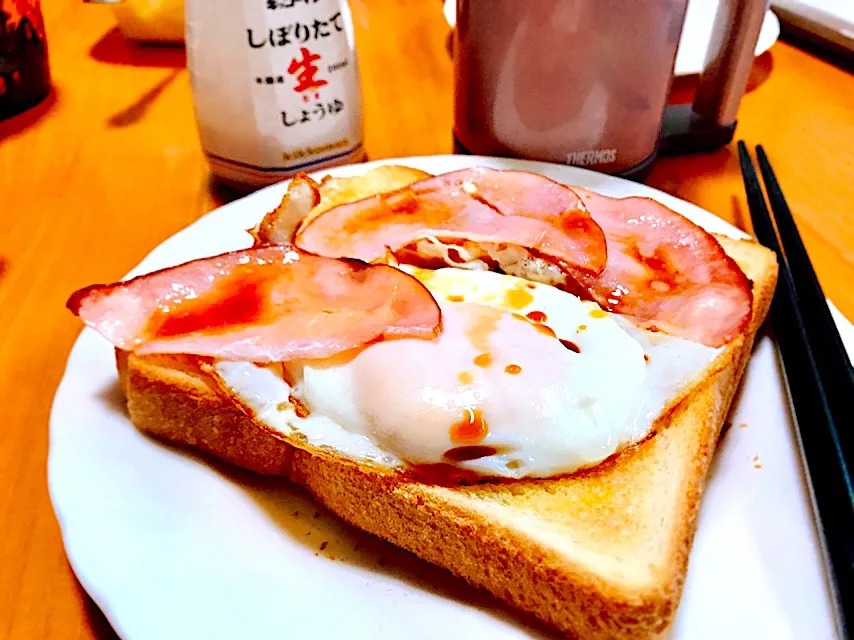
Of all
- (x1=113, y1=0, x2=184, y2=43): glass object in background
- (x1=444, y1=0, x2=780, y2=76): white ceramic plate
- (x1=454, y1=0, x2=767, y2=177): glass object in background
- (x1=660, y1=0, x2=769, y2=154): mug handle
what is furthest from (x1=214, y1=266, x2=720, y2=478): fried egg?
(x1=113, y1=0, x2=184, y2=43): glass object in background

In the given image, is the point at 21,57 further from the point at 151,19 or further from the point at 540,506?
the point at 540,506

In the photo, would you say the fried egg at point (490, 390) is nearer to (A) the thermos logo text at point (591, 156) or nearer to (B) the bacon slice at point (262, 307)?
(B) the bacon slice at point (262, 307)

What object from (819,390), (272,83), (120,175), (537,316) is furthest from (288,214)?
(819,390)

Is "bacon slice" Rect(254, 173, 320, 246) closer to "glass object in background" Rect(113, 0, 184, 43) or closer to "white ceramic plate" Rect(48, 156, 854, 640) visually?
"white ceramic plate" Rect(48, 156, 854, 640)

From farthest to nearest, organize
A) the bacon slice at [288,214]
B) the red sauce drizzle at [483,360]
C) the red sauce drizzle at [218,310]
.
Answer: the bacon slice at [288,214] → the red sauce drizzle at [218,310] → the red sauce drizzle at [483,360]

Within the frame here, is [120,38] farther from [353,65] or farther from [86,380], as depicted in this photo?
[86,380]

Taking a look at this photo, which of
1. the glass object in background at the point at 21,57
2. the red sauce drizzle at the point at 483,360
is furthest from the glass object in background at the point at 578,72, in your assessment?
the glass object in background at the point at 21,57
